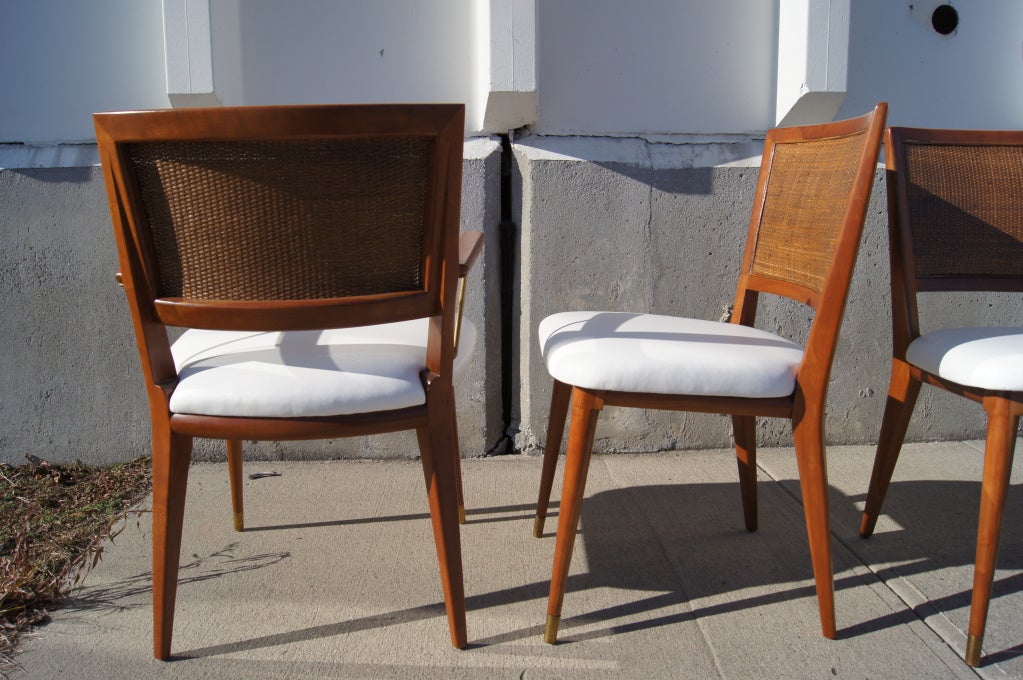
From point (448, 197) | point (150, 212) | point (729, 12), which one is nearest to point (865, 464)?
point (729, 12)

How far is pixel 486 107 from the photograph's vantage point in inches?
107

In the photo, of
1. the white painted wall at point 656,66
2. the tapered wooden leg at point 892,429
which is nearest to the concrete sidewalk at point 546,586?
the tapered wooden leg at point 892,429

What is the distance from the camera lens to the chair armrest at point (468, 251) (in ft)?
5.60

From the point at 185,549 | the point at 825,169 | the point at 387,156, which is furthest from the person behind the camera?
the point at 185,549

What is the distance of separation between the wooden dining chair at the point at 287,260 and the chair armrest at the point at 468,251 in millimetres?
121

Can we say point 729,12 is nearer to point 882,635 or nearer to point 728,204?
point 728,204

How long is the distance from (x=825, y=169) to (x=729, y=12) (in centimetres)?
129

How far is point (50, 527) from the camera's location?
2.45m

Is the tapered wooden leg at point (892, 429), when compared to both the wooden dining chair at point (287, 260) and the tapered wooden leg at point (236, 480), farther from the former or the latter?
the tapered wooden leg at point (236, 480)

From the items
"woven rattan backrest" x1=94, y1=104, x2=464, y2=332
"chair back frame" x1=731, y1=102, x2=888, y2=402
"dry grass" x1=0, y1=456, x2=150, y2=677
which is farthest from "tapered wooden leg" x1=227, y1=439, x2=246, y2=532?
"chair back frame" x1=731, y1=102, x2=888, y2=402

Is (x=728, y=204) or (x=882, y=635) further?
(x=728, y=204)

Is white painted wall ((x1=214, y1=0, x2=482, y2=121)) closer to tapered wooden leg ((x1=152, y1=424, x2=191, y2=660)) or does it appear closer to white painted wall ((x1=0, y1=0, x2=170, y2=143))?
white painted wall ((x1=0, y1=0, x2=170, y2=143))

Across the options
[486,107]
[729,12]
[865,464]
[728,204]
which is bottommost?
[865,464]

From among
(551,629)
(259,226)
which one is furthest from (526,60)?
(551,629)
